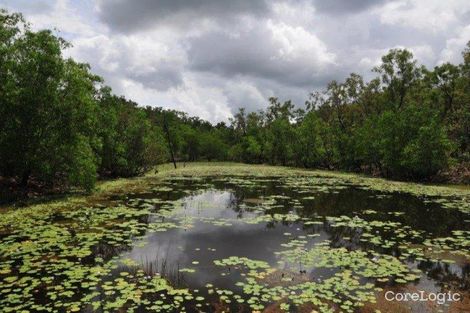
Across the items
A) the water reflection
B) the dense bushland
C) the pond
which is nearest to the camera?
the pond

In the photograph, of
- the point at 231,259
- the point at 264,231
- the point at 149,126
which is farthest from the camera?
the point at 149,126

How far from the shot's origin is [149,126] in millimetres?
38406

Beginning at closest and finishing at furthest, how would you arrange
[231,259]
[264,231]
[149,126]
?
1. [231,259]
2. [264,231]
3. [149,126]

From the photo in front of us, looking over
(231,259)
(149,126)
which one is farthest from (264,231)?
(149,126)

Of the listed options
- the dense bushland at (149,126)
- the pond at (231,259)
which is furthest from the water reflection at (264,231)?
the dense bushland at (149,126)

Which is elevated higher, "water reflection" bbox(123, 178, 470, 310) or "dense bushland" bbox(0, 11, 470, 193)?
"dense bushland" bbox(0, 11, 470, 193)

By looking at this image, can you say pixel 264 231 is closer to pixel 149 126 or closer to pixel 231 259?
pixel 231 259

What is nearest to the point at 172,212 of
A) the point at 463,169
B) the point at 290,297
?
the point at 290,297

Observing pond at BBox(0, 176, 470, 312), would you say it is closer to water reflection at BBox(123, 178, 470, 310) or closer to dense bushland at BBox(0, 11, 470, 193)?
water reflection at BBox(123, 178, 470, 310)

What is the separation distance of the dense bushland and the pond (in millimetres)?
5320

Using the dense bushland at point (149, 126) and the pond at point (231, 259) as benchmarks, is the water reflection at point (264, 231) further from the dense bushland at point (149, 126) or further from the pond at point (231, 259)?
the dense bushland at point (149, 126)

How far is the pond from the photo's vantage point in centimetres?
830

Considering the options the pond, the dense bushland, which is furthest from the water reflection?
the dense bushland

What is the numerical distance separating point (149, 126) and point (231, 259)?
2917 cm
